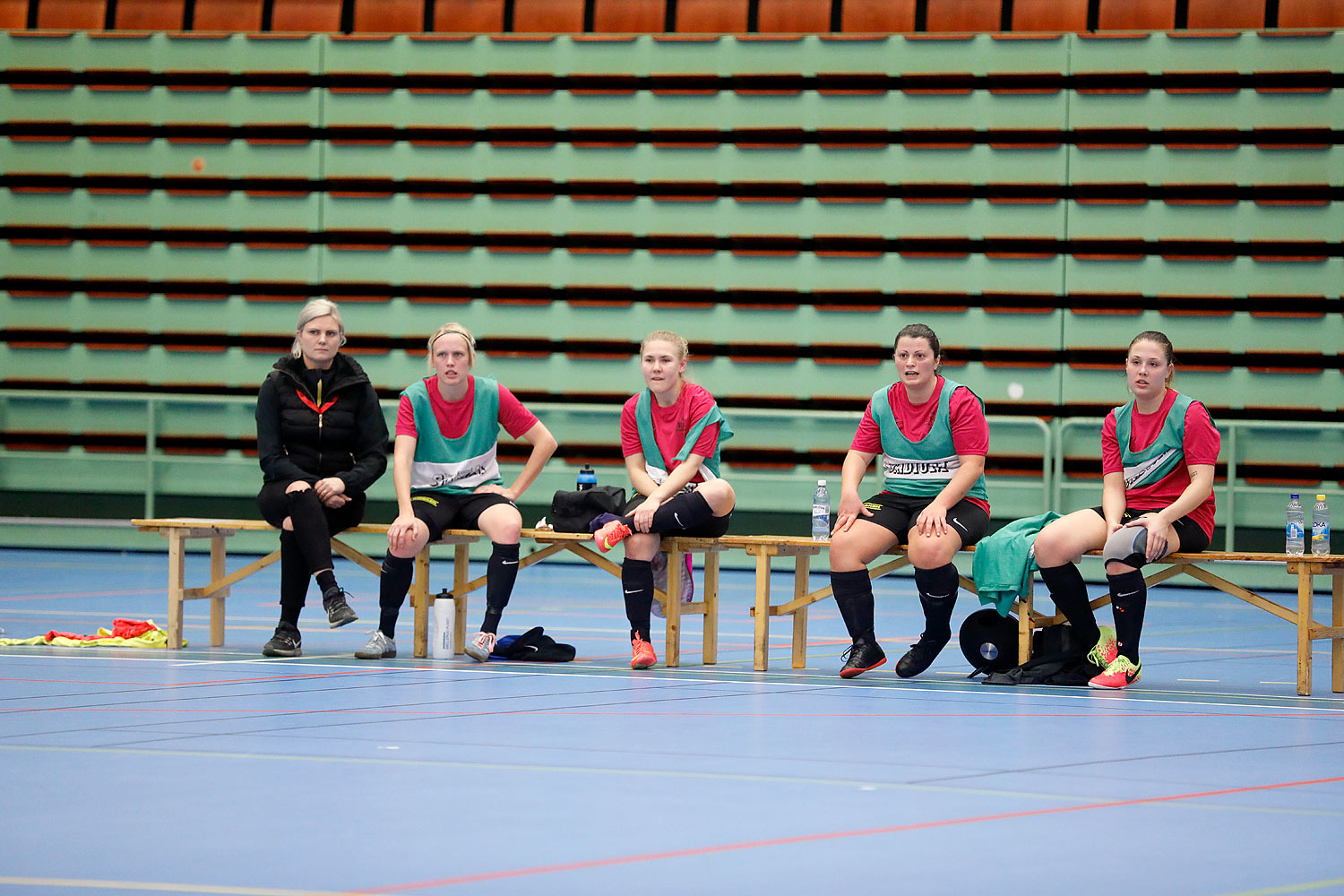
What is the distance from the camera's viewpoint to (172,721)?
182 inches

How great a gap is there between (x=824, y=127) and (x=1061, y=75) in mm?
1608

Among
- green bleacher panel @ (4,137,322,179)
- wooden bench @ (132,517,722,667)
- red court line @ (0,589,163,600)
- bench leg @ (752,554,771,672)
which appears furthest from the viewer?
green bleacher panel @ (4,137,322,179)

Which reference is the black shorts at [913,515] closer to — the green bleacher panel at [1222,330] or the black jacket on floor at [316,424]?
the black jacket on floor at [316,424]

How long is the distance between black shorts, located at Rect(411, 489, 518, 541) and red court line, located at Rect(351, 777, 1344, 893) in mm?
3374

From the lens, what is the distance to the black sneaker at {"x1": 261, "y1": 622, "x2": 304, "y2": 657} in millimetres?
6305

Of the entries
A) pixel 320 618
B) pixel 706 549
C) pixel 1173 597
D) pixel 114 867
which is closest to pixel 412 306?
pixel 320 618

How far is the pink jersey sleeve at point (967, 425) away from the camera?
6.11 metres

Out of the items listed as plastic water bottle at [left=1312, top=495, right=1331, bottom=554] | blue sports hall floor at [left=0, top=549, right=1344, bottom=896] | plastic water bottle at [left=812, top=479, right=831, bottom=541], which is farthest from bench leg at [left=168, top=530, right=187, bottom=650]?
plastic water bottle at [left=1312, top=495, right=1331, bottom=554]

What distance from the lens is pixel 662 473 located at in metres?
6.55

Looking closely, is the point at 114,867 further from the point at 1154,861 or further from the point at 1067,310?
the point at 1067,310

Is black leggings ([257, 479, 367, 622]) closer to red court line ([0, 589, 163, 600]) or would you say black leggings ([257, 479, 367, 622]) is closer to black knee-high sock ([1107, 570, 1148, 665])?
red court line ([0, 589, 163, 600])

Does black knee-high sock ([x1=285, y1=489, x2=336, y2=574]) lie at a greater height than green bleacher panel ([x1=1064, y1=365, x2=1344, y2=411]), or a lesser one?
lesser

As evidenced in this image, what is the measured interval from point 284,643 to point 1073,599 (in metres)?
2.83

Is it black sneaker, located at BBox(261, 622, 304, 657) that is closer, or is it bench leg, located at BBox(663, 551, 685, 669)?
black sneaker, located at BBox(261, 622, 304, 657)
